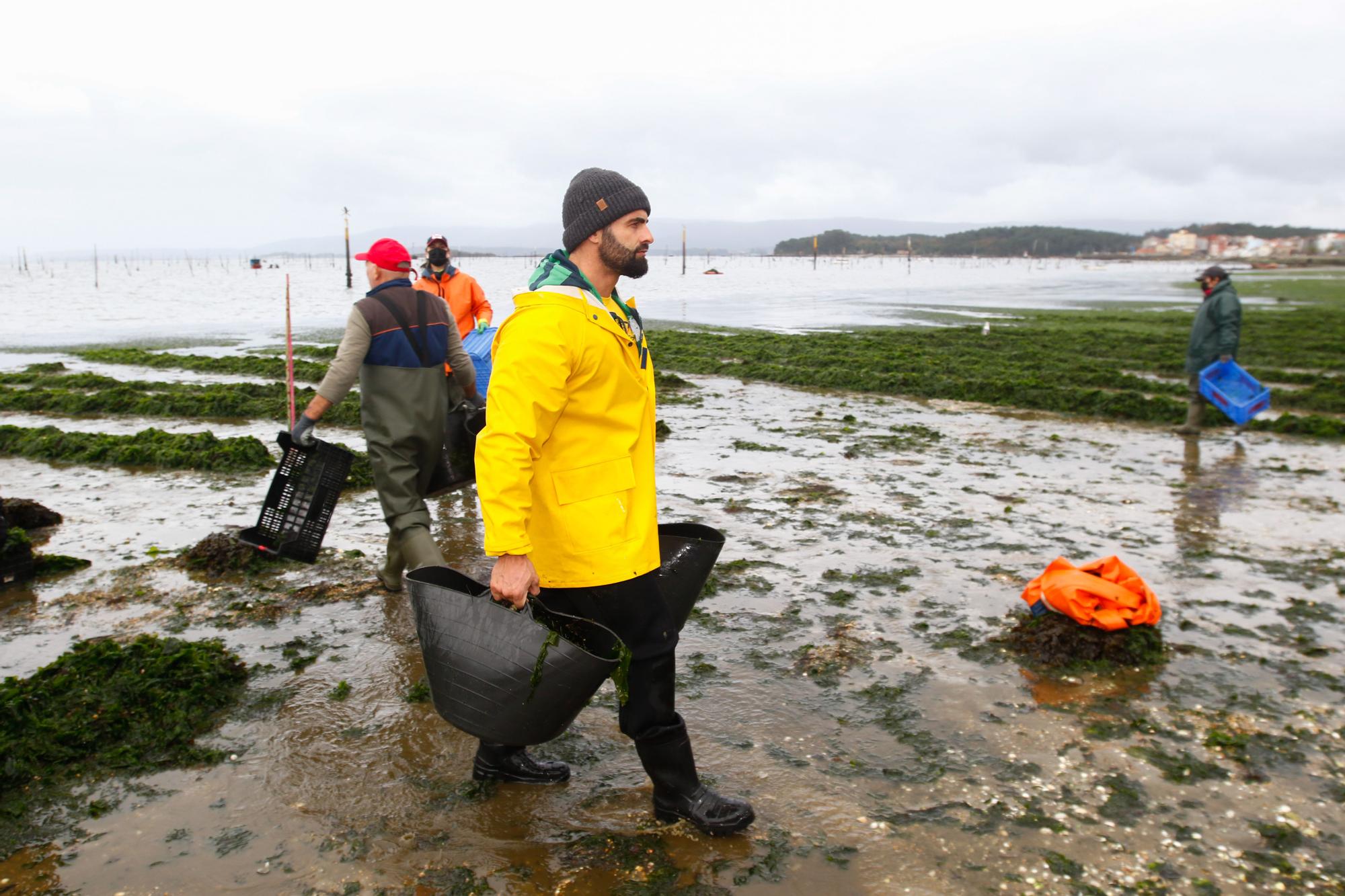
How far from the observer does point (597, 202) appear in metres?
2.84

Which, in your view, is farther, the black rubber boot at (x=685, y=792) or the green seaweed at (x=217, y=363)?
the green seaweed at (x=217, y=363)

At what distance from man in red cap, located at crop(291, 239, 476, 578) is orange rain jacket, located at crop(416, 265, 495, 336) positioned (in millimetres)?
2118

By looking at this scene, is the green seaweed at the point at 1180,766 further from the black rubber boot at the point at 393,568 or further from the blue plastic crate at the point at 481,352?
the blue plastic crate at the point at 481,352

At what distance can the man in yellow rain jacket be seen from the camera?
2.62 m

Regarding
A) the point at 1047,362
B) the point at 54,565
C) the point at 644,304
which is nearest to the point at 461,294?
the point at 54,565

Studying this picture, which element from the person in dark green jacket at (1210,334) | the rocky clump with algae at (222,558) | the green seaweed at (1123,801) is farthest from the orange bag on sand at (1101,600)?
the person in dark green jacket at (1210,334)

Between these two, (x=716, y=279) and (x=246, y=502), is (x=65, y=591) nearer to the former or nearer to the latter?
(x=246, y=502)

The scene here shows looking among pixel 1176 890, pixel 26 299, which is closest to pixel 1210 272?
pixel 1176 890

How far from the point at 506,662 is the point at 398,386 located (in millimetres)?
2528

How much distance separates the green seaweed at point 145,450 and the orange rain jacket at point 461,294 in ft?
10.0

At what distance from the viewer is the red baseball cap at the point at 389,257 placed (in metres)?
4.94

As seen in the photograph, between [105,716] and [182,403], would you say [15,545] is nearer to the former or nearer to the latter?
[105,716]

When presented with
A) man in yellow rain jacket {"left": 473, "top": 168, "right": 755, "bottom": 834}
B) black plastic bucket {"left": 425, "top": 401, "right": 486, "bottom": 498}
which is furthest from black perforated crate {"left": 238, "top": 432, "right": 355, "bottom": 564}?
man in yellow rain jacket {"left": 473, "top": 168, "right": 755, "bottom": 834}

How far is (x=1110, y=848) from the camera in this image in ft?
10.2
